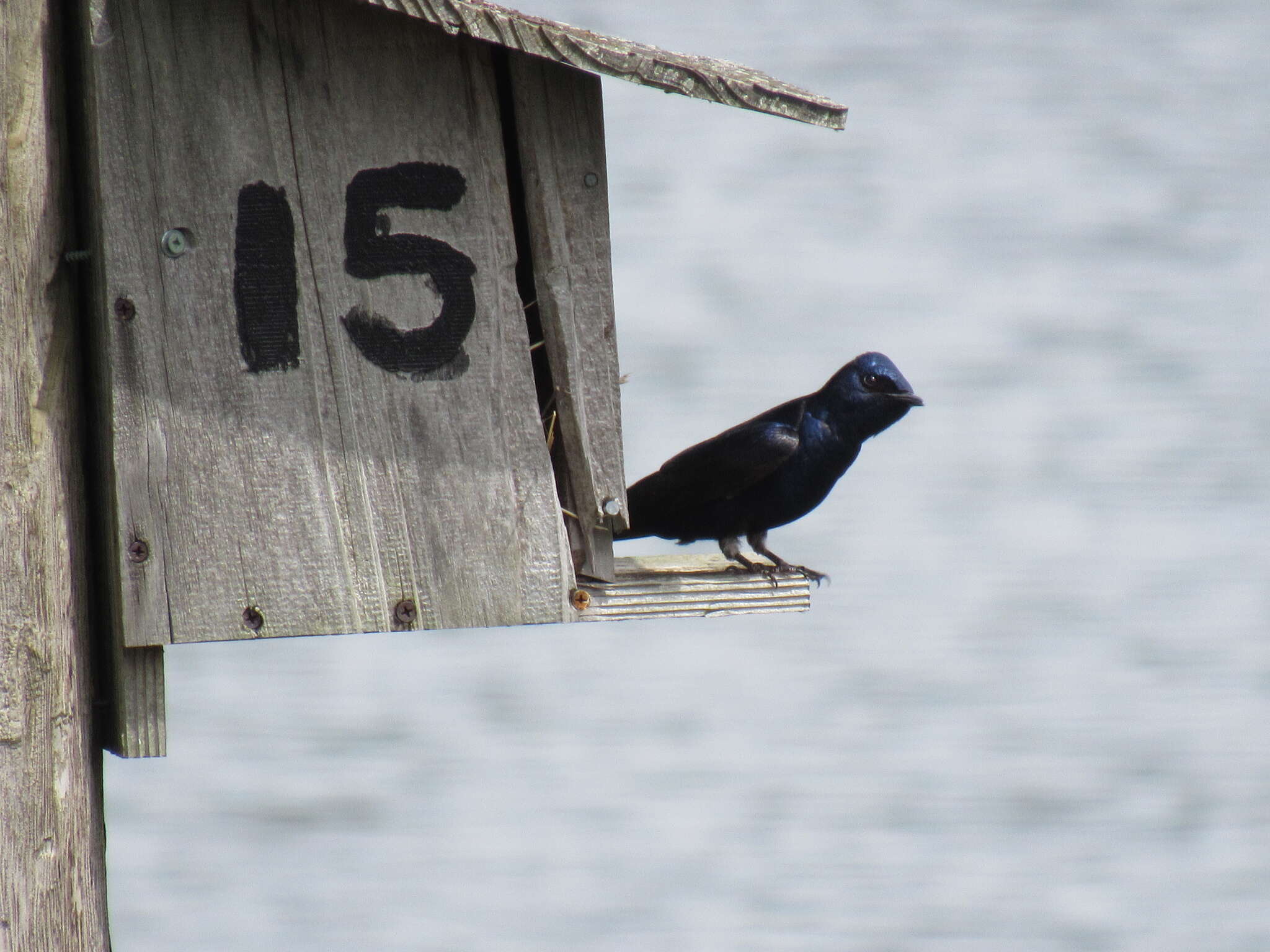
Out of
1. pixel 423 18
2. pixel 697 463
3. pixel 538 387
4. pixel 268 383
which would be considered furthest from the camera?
pixel 697 463

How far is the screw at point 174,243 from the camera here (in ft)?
7.77

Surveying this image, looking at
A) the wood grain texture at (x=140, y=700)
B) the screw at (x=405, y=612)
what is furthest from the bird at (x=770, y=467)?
the wood grain texture at (x=140, y=700)

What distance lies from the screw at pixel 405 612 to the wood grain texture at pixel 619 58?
90 cm

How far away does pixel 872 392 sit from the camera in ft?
11.8

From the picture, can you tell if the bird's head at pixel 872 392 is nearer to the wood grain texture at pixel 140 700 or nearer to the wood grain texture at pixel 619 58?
the wood grain texture at pixel 619 58

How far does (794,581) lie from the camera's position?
9.39 feet

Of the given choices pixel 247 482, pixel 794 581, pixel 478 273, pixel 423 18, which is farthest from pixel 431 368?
pixel 794 581

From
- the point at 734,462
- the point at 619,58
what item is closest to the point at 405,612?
the point at 619,58

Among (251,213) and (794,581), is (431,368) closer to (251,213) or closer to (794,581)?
(251,213)

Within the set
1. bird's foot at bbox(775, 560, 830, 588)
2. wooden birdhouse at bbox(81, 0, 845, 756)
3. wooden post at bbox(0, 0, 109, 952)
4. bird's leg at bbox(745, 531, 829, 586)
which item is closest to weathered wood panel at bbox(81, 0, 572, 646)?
wooden birdhouse at bbox(81, 0, 845, 756)

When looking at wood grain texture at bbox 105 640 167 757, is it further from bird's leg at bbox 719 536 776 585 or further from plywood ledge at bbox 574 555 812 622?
bird's leg at bbox 719 536 776 585

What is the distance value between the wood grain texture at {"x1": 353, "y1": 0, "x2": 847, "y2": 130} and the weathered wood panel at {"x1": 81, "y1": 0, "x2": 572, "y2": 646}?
0.60 feet

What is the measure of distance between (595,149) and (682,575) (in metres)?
0.80

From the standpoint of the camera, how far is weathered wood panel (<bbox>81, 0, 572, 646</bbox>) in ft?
7.76
